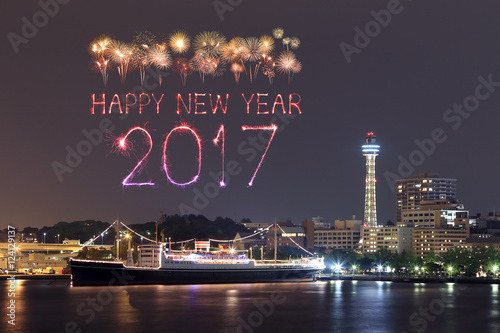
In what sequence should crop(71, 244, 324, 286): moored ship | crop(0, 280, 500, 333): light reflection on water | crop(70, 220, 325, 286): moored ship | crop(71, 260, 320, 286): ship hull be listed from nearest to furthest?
crop(0, 280, 500, 333): light reflection on water < crop(71, 260, 320, 286): ship hull < crop(71, 244, 324, 286): moored ship < crop(70, 220, 325, 286): moored ship

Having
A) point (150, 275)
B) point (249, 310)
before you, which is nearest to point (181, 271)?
point (150, 275)

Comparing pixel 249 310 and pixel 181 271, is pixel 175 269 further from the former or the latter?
pixel 249 310

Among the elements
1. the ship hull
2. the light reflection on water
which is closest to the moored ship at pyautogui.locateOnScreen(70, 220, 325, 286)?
the ship hull

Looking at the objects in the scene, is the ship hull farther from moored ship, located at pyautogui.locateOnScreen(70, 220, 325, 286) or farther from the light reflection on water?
the light reflection on water

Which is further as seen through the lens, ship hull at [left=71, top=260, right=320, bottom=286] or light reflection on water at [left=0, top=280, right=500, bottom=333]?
ship hull at [left=71, top=260, right=320, bottom=286]

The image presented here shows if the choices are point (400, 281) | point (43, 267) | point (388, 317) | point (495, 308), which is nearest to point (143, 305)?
point (388, 317)

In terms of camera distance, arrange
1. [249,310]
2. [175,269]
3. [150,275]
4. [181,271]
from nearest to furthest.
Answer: [249,310] → [150,275] → [175,269] → [181,271]
